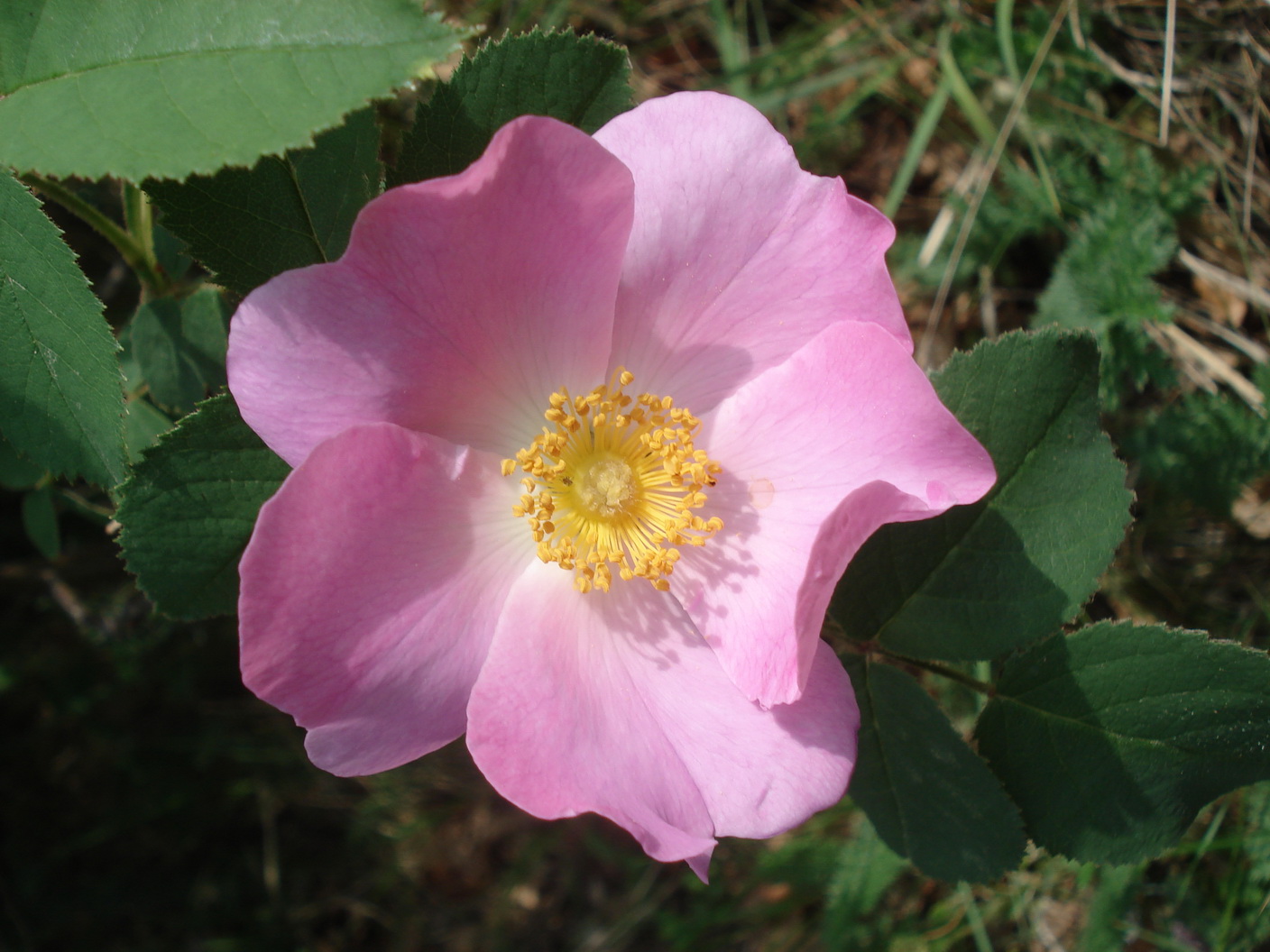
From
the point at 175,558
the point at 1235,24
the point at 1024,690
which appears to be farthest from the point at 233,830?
the point at 1235,24

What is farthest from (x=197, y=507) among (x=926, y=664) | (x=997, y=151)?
(x=997, y=151)

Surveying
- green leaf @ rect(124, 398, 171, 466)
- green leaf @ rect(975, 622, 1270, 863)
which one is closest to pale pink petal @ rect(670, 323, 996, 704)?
green leaf @ rect(975, 622, 1270, 863)

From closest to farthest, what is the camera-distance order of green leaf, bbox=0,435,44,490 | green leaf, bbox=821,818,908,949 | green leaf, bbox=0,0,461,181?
green leaf, bbox=0,0,461,181, green leaf, bbox=0,435,44,490, green leaf, bbox=821,818,908,949

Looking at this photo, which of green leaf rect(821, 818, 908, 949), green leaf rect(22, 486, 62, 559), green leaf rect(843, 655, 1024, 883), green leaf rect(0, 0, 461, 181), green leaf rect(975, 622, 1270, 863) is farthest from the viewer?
green leaf rect(821, 818, 908, 949)

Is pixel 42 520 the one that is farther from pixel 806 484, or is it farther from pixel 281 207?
pixel 806 484

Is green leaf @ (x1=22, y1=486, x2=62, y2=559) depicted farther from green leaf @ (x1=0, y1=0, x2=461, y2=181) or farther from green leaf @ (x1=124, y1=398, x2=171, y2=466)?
green leaf @ (x1=0, y1=0, x2=461, y2=181)

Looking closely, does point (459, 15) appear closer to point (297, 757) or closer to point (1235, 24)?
point (1235, 24)
